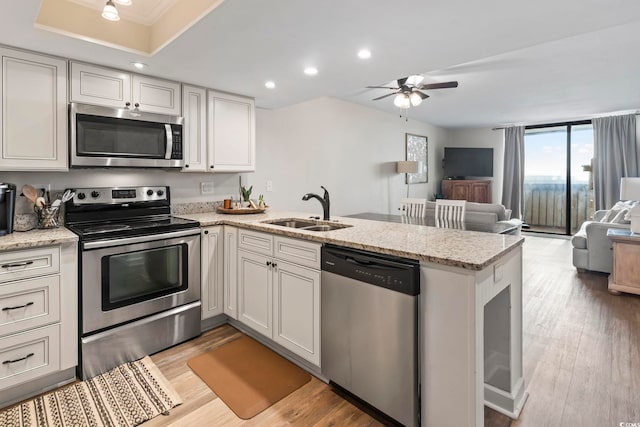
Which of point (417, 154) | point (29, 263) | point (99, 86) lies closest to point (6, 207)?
point (29, 263)

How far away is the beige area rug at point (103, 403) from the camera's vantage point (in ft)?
5.67

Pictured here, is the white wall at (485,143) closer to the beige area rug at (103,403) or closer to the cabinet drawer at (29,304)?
the beige area rug at (103,403)

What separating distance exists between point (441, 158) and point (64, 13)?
762 cm

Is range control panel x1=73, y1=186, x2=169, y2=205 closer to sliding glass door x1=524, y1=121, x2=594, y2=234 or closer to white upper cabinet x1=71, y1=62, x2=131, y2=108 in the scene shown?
white upper cabinet x1=71, y1=62, x2=131, y2=108

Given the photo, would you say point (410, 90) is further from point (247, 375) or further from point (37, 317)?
point (37, 317)

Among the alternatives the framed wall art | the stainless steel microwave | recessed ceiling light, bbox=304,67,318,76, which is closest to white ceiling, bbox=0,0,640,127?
recessed ceiling light, bbox=304,67,318,76

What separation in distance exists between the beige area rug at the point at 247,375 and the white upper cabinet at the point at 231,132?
1602 millimetres

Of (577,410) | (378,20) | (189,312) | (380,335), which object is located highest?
(378,20)

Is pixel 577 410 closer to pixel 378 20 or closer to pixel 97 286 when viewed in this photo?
pixel 378 20

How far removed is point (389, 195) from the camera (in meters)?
6.37

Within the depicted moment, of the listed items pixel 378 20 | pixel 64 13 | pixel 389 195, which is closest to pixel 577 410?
pixel 378 20

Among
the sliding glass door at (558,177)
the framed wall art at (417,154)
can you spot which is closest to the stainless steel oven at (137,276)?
the framed wall art at (417,154)

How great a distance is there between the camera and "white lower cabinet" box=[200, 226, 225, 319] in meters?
2.66

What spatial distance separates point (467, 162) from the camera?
7883 mm
